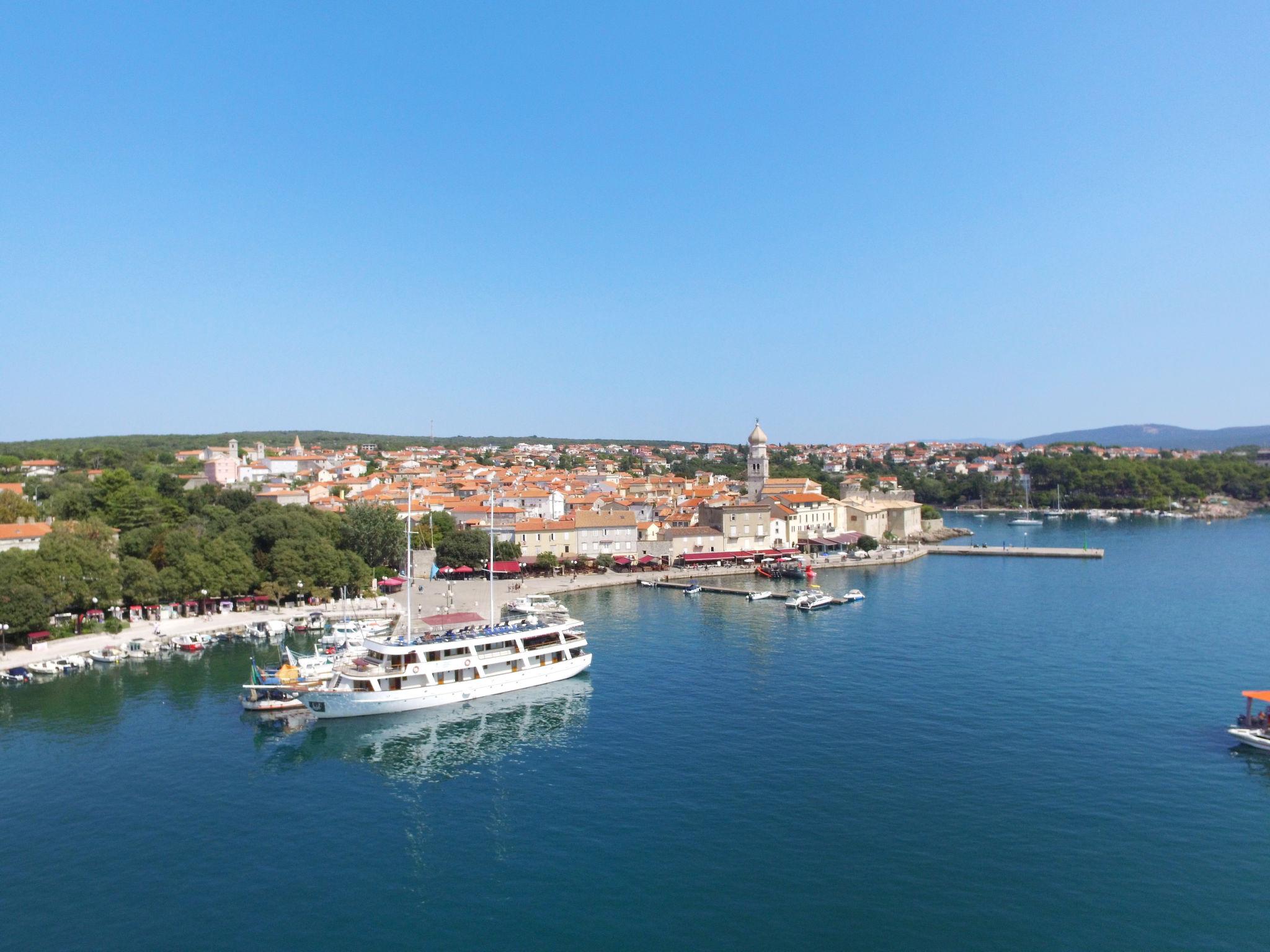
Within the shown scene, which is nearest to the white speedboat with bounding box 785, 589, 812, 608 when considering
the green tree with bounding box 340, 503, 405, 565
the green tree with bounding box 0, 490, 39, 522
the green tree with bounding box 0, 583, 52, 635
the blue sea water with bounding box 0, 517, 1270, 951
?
the blue sea water with bounding box 0, 517, 1270, 951

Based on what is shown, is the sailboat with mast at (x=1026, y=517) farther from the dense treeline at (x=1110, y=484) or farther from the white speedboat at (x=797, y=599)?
the white speedboat at (x=797, y=599)

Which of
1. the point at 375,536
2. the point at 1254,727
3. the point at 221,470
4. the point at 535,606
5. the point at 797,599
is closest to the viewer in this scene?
the point at 1254,727

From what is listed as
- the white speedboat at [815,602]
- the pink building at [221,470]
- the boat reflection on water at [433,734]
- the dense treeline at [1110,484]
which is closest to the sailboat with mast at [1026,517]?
the dense treeline at [1110,484]

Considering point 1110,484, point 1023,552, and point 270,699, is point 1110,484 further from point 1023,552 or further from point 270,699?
point 270,699

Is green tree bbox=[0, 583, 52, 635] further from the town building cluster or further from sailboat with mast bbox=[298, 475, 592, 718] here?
sailboat with mast bbox=[298, 475, 592, 718]

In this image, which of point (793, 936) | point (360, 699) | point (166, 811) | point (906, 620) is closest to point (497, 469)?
point (906, 620)

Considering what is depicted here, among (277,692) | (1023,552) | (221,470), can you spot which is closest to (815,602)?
(277,692)
